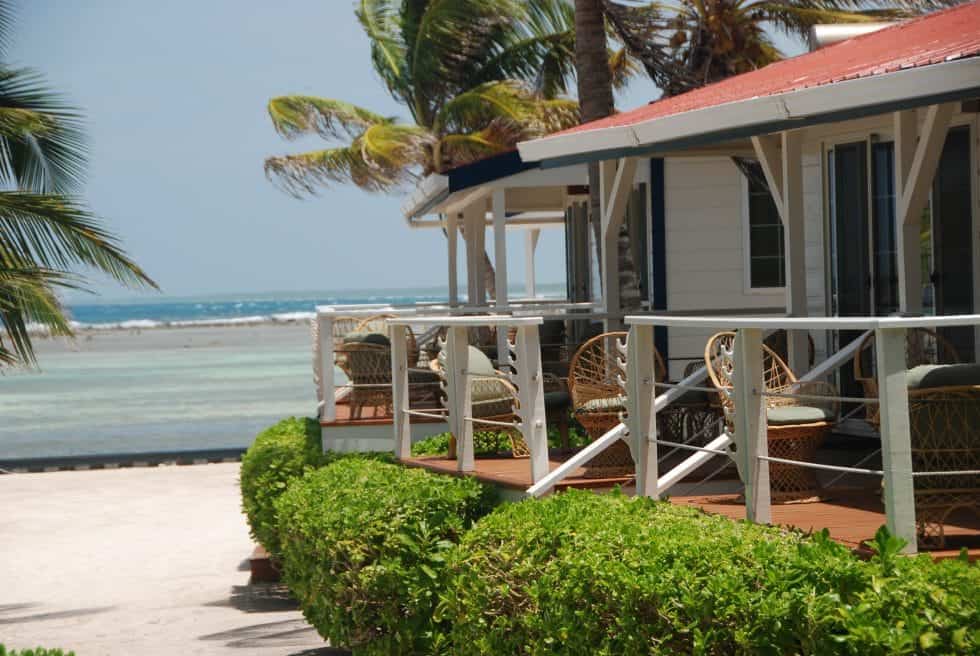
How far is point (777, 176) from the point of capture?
10.6 meters

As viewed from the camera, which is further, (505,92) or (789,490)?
(505,92)

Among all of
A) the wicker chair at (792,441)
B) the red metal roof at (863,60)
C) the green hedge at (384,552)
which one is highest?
the red metal roof at (863,60)

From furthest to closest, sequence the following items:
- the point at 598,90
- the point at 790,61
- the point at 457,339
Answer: the point at 598,90 < the point at 790,61 < the point at 457,339

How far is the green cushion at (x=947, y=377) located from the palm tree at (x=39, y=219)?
662 cm

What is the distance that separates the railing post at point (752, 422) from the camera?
662 centimetres

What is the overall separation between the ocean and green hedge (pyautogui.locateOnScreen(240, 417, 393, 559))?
2409mm

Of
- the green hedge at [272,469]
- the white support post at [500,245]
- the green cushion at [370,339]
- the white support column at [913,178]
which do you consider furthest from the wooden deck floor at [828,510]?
the white support post at [500,245]

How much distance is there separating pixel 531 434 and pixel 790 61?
5502 mm

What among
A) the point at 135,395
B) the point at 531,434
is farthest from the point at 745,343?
the point at 135,395

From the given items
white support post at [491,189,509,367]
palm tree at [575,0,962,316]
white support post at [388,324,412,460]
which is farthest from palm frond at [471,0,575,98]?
white support post at [388,324,412,460]

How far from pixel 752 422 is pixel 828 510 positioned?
1.19 m

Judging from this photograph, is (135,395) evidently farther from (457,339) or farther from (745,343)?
(745,343)

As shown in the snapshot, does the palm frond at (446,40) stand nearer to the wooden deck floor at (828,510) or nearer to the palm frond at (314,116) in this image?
the palm frond at (314,116)

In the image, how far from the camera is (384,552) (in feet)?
29.0
